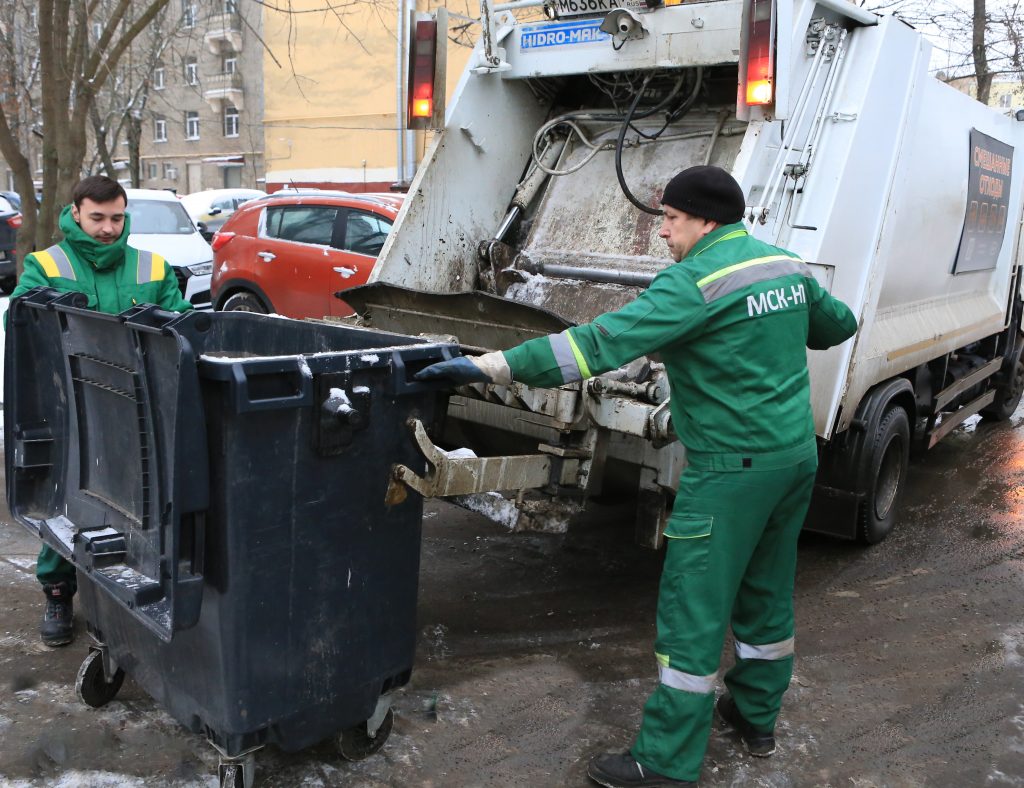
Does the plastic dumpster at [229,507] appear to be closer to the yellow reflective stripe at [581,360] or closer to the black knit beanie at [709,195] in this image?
the yellow reflective stripe at [581,360]

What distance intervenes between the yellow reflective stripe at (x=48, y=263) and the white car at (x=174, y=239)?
24.7ft

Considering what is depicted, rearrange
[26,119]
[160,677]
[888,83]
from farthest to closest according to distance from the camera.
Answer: [26,119]
[888,83]
[160,677]

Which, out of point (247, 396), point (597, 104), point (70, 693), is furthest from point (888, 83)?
point (70, 693)

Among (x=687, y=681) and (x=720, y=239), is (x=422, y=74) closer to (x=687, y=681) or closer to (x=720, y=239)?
(x=720, y=239)

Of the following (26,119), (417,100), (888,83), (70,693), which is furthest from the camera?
(26,119)

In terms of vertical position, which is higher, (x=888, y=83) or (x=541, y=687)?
(x=888, y=83)

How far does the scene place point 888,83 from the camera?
4.02 meters

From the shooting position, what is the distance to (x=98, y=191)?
10.3 ft

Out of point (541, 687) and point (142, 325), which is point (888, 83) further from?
point (142, 325)

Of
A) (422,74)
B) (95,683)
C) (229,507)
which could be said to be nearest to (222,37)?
(422,74)

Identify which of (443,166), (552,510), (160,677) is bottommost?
(160,677)

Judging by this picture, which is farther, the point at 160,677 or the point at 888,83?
the point at 888,83

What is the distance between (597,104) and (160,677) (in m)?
3.54

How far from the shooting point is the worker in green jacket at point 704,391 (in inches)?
99.8
